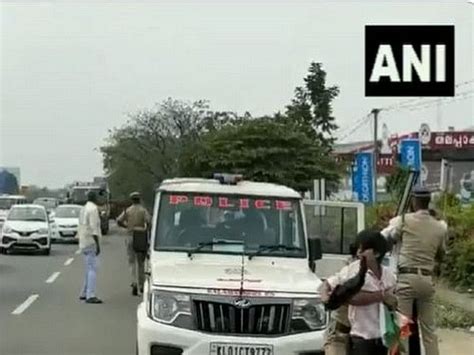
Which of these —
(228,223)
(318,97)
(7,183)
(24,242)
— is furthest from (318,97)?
(7,183)

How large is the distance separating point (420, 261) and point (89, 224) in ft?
26.3

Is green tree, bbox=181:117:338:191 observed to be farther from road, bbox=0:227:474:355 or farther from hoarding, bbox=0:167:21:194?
hoarding, bbox=0:167:21:194

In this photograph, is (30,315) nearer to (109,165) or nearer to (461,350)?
(461,350)

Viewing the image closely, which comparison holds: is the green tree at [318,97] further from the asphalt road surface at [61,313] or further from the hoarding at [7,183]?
the hoarding at [7,183]

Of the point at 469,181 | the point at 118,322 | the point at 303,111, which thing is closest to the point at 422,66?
the point at 118,322

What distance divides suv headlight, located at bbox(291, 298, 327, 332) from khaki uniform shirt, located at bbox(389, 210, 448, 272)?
4.75 ft

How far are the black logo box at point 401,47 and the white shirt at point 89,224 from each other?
5.74 metres

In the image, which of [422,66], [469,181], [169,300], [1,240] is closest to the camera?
[169,300]

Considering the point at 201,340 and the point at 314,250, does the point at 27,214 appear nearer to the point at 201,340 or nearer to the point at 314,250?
the point at 314,250

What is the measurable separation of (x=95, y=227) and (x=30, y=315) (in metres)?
1.94

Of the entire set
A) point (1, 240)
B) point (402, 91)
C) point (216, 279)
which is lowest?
point (1, 240)

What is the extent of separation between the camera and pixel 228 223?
34.3 feet

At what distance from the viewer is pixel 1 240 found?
102 feet

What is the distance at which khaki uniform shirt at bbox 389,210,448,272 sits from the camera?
33.0ft
